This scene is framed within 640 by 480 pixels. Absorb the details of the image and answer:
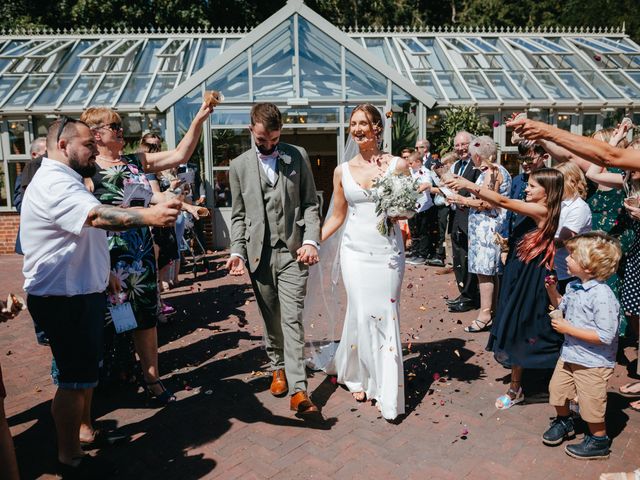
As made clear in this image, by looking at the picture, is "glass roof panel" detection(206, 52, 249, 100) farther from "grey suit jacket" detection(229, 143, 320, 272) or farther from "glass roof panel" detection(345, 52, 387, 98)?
"grey suit jacket" detection(229, 143, 320, 272)

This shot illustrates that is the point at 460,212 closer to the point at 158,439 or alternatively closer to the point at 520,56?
the point at 158,439

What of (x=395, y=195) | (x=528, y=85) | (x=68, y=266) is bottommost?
(x=68, y=266)

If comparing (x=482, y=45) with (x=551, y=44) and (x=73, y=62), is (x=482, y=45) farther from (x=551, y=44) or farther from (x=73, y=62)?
(x=73, y=62)

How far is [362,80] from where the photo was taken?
11.7 metres

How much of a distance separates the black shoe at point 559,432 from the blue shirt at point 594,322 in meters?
0.48

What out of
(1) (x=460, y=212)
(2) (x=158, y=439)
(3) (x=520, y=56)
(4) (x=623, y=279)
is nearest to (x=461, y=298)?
(1) (x=460, y=212)

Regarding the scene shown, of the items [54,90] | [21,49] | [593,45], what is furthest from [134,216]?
[593,45]

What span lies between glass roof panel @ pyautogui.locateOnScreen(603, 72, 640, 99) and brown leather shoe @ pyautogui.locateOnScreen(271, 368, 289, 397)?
13.2m

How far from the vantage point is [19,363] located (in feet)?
16.8

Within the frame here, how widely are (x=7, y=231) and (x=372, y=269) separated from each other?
11793 mm

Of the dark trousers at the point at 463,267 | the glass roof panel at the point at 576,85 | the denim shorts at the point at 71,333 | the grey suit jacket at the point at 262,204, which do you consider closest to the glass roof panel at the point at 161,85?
the dark trousers at the point at 463,267

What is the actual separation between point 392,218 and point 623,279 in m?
2.48

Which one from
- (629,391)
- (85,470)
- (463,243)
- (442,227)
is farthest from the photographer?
(442,227)

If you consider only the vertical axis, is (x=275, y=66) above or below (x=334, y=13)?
below
